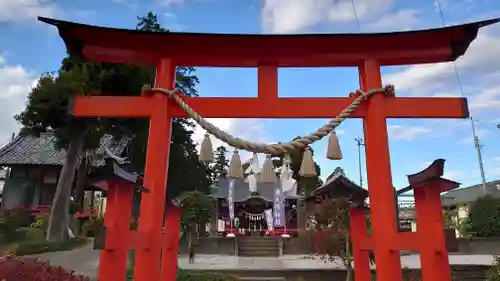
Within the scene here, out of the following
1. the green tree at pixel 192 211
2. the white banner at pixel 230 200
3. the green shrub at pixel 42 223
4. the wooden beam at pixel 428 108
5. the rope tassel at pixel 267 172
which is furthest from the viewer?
the white banner at pixel 230 200

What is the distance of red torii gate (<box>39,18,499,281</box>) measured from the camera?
4.93 metres

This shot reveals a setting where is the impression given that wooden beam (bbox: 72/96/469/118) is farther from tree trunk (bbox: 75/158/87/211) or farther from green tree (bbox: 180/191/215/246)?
tree trunk (bbox: 75/158/87/211)

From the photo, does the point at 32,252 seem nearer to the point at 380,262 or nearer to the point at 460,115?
the point at 380,262

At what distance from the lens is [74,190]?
74.4 ft

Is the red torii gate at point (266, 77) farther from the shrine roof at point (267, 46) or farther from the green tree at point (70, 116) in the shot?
the green tree at point (70, 116)

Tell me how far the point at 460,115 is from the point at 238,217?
23937 millimetres

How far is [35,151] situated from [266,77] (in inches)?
885

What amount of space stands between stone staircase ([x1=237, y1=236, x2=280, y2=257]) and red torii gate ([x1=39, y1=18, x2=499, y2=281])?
53.4 ft

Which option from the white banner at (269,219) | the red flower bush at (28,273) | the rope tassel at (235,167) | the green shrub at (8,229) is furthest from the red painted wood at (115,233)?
the white banner at (269,219)

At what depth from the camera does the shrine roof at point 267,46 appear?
5.23 metres

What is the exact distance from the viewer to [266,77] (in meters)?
5.55

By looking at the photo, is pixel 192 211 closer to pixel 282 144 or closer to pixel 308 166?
pixel 308 166

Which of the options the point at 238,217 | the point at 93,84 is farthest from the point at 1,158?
the point at 238,217

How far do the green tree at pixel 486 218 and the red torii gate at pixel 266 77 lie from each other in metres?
18.7
